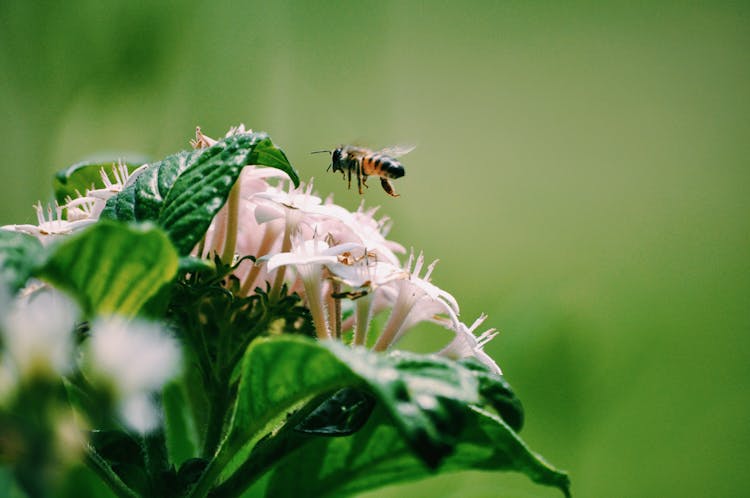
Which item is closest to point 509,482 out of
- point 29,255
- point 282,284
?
point 282,284

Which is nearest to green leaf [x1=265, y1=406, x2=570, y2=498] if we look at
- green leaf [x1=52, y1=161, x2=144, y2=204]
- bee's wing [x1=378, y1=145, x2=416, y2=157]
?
green leaf [x1=52, y1=161, x2=144, y2=204]

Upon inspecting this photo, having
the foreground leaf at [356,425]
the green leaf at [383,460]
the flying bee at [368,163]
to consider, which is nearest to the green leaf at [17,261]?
the foreground leaf at [356,425]

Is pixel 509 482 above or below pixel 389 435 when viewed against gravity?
below

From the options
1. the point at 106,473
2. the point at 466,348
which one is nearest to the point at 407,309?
the point at 466,348

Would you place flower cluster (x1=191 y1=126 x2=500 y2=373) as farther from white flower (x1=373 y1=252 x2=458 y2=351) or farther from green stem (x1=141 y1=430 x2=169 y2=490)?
green stem (x1=141 y1=430 x2=169 y2=490)

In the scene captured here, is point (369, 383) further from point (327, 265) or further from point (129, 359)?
point (327, 265)

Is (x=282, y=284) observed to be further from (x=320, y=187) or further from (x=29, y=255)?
(x=320, y=187)
